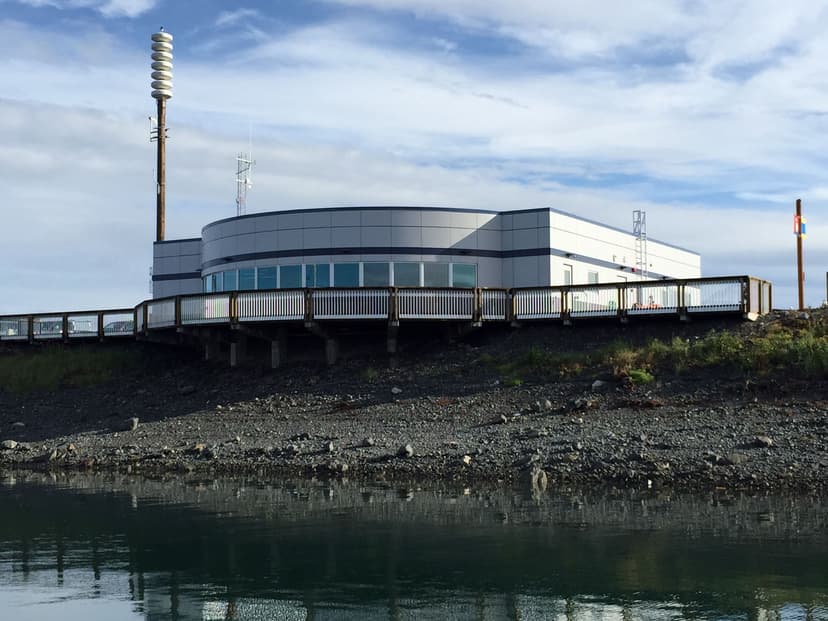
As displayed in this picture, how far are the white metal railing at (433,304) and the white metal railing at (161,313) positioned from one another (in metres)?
9.50

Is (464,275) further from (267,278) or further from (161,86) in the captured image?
(161,86)

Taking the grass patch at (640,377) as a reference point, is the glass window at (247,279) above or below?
above

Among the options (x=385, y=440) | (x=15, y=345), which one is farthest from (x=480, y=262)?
(x=15, y=345)

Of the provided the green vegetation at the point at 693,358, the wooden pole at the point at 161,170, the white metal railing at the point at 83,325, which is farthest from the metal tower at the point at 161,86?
the green vegetation at the point at 693,358

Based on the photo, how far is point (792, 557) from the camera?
19.2 meters

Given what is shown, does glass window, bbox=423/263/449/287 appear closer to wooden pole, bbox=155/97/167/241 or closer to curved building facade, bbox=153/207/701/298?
curved building facade, bbox=153/207/701/298

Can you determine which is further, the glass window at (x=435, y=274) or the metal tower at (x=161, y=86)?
the metal tower at (x=161, y=86)

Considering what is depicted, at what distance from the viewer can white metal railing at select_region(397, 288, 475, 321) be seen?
135ft

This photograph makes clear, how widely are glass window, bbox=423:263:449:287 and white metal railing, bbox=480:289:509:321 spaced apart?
4.01 metres

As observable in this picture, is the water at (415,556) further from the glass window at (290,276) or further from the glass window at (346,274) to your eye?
the glass window at (290,276)

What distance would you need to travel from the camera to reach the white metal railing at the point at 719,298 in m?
38.3

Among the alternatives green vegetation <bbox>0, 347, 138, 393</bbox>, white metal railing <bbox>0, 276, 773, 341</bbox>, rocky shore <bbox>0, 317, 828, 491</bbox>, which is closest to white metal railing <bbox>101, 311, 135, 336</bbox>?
green vegetation <bbox>0, 347, 138, 393</bbox>

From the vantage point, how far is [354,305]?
41000 mm

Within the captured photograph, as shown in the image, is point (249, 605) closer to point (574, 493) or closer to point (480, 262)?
point (574, 493)
